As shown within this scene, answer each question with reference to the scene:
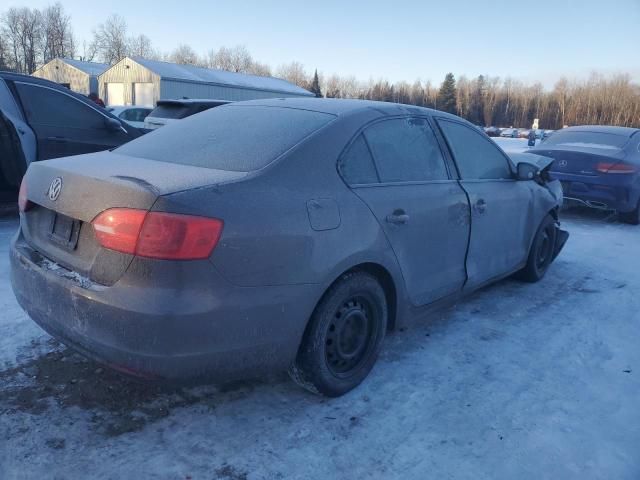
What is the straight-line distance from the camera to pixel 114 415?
2500 mm

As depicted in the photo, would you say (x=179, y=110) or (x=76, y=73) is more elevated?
(x=76, y=73)

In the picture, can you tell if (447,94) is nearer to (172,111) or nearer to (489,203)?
(172,111)

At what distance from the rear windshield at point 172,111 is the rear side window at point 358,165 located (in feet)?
23.3

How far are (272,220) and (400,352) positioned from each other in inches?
60.7

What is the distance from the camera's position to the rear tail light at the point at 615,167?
7.55m

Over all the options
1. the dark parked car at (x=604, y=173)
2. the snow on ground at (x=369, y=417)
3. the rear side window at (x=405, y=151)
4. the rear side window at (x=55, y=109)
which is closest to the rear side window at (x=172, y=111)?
the rear side window at (x=55, y=109)

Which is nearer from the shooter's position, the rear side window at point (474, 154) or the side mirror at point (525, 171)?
the rear side window at point (474, 154)

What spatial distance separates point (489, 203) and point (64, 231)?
2.77 metres

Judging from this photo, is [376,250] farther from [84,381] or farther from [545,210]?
[545,210]

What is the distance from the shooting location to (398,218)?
2887 millimetres

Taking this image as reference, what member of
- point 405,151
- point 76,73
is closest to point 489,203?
point 405,151

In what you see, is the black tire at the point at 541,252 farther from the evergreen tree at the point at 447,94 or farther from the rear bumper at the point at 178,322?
the evergreen tree at the point at 447,94

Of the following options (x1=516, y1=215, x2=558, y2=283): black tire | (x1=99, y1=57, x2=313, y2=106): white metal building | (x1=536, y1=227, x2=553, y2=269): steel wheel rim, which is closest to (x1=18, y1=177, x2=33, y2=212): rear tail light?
(x1=516, y1=215, x2=558, y2=283): black tire

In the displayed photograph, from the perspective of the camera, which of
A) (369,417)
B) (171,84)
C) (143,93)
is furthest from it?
(143,93)
